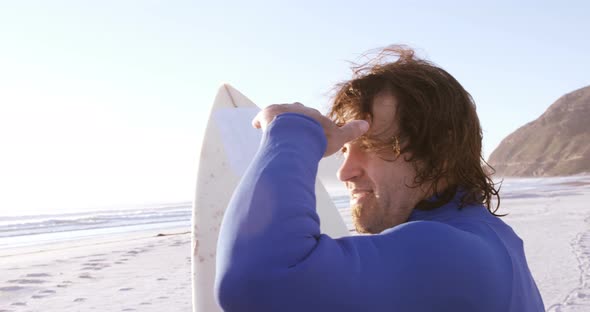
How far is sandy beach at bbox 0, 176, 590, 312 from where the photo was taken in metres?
4.98

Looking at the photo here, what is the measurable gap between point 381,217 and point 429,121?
22 centimetres

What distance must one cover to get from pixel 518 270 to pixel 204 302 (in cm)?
172

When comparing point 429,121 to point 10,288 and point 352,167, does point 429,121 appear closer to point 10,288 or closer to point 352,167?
point 352,167

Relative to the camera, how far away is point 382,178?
1250 millimetres

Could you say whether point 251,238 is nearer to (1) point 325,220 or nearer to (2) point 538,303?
(2) point 538,303

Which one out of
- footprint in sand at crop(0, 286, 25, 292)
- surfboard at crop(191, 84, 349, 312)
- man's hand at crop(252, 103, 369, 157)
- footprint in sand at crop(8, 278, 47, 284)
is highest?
man's hand at crop(252, 103, 369, 157)

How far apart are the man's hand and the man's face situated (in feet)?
0.42

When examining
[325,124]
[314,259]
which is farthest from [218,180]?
[314,259]

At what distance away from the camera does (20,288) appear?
6148 mm

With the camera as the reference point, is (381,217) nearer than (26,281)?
Yes

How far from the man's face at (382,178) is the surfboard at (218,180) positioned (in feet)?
3.36

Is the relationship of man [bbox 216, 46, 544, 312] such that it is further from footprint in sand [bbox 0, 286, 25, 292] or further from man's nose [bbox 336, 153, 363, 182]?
footprint in sand [bbox 0, 286, 25, 292]

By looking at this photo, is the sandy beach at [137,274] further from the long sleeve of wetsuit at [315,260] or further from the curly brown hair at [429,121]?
the long sleeve of wetsuit at [315,260]

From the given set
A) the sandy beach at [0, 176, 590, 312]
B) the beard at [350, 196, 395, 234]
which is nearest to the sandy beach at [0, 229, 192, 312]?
the sandy beach at [0, 176, 590, 312]
